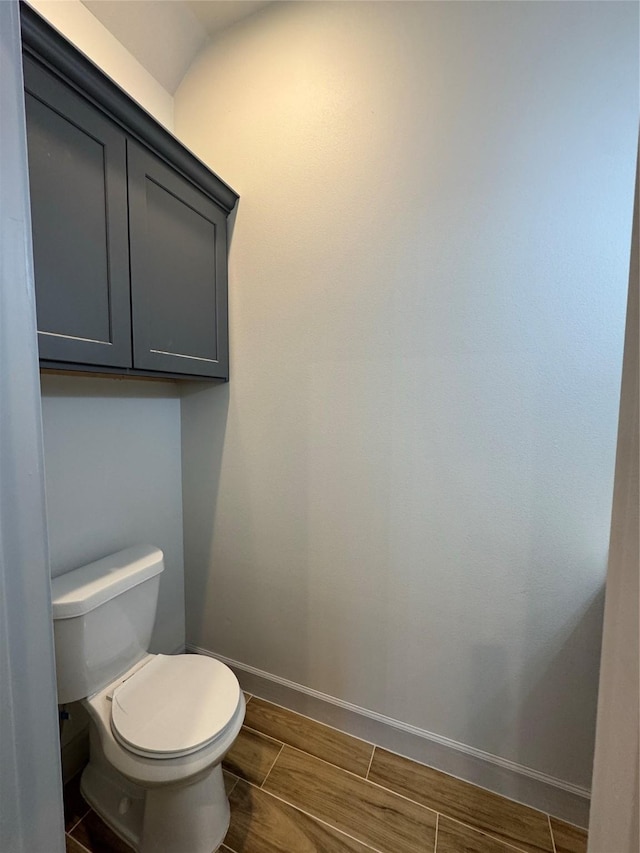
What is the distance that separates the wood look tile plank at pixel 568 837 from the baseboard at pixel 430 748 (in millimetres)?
18

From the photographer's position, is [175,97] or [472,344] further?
[175,97]

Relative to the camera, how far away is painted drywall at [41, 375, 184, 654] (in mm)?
1183

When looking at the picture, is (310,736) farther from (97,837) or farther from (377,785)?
(97,837)

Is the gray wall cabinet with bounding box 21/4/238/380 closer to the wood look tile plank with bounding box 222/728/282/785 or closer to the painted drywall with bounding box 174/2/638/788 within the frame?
the painted drywall with bounding box 174/2/638/788

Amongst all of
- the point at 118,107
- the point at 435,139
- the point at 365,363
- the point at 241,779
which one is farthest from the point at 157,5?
the point at 241,779

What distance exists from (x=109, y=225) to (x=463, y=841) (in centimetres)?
216

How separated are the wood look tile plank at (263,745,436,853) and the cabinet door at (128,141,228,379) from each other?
1.53 m

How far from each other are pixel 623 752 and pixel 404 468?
871mm

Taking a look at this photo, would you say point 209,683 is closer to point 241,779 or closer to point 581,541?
point 241,779

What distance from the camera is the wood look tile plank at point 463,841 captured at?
107cm

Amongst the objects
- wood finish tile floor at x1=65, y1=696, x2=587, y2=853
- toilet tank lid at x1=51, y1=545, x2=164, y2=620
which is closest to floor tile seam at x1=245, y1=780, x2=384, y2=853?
wood finish tile floor at x1=65, y1=696, x2=587, y2=853

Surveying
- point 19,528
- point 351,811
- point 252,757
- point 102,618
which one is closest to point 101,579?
point 102,618

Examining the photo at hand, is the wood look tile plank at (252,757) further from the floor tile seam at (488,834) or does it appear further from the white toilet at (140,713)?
the floor tile seam at (488,834)

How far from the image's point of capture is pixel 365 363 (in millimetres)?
1297
